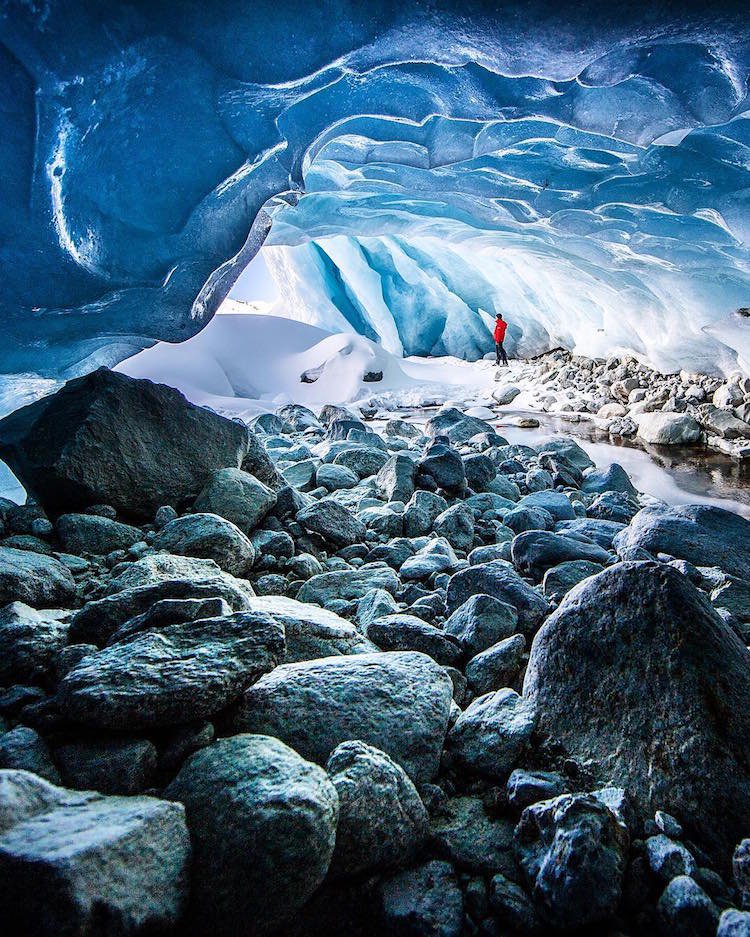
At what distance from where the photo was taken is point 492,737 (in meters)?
1.41

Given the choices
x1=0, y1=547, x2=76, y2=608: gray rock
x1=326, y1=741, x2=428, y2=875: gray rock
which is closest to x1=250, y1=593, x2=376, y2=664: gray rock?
x1=326, y1=741, x2=428, y2=875: gray rock

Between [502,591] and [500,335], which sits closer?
[502,591]

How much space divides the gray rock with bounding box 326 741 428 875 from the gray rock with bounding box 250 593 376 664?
0.51m

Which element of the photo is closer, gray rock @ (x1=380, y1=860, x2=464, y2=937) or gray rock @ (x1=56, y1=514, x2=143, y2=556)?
gray rock @ (x1=380, y1=860, x2=464, y2=937)

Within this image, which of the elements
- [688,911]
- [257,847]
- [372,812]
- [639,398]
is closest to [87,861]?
[257,847]

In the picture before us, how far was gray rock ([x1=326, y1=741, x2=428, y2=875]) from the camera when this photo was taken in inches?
41.9

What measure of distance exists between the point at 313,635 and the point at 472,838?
74 centimetres

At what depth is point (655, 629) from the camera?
4.72 ft

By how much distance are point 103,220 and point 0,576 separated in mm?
2840

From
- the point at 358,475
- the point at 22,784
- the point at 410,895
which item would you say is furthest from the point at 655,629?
the point at 358,475

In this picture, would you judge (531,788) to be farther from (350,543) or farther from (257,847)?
(350,543)

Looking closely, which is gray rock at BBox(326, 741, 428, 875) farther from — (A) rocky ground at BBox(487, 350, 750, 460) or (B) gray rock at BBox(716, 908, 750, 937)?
(A) rocky ground at BBox(487, 350, 750, 460)

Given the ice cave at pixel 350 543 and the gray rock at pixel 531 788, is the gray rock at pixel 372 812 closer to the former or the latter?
the ice cave at pixel 350 543

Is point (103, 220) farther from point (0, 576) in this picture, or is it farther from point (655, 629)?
point (655, 629)
